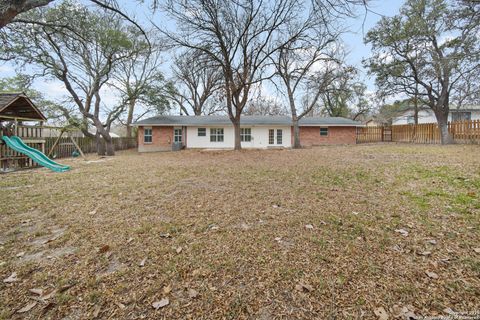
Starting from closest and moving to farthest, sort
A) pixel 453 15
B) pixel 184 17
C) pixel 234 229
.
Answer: pixel 234 229 < pixel 453 15 < pixel 184 17

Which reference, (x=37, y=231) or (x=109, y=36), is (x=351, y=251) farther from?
(x=109, y=36)

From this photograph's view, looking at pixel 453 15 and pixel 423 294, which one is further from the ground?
pixel 453 15

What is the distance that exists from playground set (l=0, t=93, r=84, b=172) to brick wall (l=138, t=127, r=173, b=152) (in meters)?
7.71

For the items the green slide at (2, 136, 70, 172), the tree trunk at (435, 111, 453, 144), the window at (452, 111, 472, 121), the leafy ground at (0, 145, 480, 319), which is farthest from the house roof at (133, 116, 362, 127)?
the window at (452, 111, 472, 121)

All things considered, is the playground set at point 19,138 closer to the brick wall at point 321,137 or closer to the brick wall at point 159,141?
the brick wall at point 159,141

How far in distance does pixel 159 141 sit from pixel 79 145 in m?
6.43

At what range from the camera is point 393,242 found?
8.57 ft

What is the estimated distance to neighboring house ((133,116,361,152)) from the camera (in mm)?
19234

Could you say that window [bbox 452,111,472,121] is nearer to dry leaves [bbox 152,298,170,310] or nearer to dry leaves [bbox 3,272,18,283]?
dry leaves [bbox 152,298,170,310]

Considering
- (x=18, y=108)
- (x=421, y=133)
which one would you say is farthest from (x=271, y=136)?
(x=18, y=108)

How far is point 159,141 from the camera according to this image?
1930 cm

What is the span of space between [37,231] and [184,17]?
10.5 meters

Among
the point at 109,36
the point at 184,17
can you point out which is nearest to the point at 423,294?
the point at 184,17

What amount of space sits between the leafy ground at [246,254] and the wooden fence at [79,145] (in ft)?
Answer: 40.7
